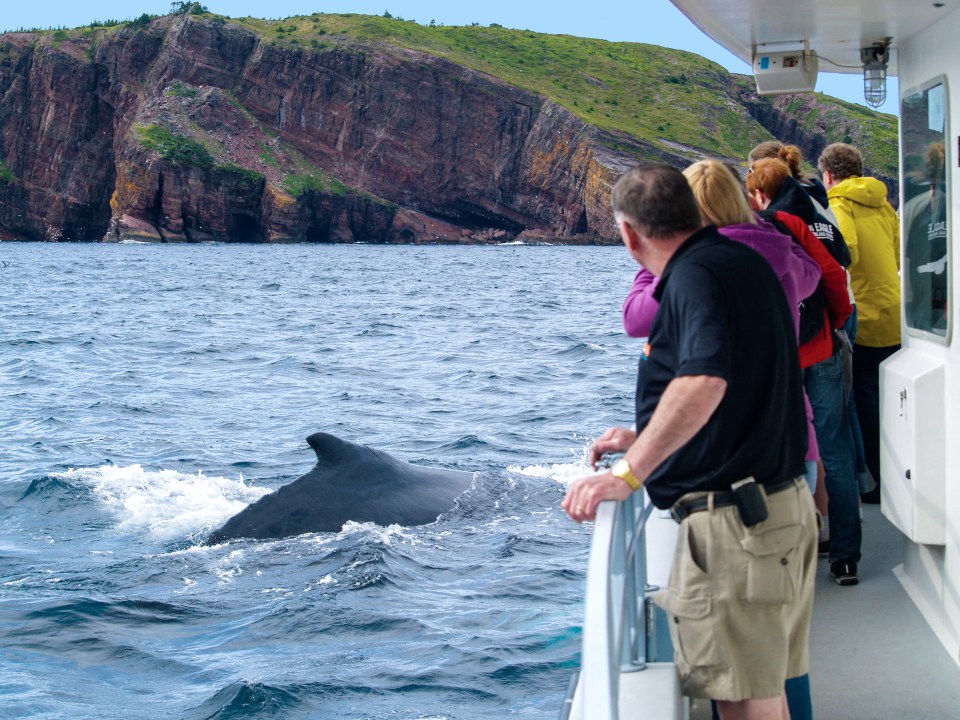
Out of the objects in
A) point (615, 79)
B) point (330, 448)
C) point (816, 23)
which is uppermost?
point (615, 79)

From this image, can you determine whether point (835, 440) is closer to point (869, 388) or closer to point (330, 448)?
point (869, 388)

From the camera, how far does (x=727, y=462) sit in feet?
10.7

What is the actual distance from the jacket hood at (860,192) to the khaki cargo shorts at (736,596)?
139 inches

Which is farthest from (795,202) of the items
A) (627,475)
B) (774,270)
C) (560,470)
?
(560,470)

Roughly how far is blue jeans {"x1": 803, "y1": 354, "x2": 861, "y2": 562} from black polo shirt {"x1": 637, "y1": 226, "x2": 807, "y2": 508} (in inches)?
95.5

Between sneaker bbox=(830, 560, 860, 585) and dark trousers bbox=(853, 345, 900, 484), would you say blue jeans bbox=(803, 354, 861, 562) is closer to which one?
sneaker bbox=(830, 560, 860, 585)

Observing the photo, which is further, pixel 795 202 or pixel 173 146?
pixel 173 146

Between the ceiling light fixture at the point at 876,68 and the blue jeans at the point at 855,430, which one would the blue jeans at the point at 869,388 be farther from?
the ceiling light fixture at the point at 876,68

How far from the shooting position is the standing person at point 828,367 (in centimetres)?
535

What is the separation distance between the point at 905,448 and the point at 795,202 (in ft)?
4.18

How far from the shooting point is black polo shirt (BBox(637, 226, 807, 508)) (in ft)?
10.3

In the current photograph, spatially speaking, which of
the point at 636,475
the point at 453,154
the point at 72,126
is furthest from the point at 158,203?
the point at 636,475

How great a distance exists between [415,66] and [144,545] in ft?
442

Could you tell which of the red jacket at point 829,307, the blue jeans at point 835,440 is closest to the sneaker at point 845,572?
the blue jeans at point 835,440
